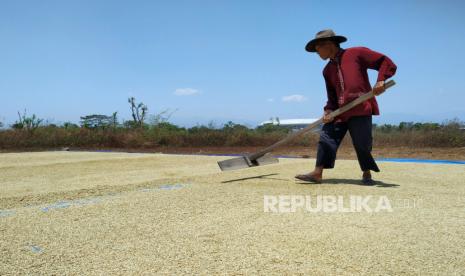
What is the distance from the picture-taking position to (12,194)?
11.4ft

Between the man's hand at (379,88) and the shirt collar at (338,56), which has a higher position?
the shirt collar at (338,56)

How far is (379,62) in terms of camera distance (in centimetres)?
354

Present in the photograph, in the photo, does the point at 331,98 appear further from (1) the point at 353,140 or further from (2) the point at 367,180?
(2) the point at 367,180

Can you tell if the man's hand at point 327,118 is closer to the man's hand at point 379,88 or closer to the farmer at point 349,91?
the farmer at point 349,91

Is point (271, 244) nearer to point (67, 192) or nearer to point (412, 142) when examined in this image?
point (67, 192)

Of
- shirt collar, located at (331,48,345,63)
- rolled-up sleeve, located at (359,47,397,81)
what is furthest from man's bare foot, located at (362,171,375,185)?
shirt collar, located at (331,48,345,63)

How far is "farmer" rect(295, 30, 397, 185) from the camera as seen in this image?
11.6 feet

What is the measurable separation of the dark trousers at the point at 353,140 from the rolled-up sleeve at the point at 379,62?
1.34 ft

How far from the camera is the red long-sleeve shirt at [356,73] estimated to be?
3531 mm

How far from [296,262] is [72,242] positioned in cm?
110

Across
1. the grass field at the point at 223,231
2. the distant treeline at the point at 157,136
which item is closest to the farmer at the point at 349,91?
the grass field at the point at 223,231

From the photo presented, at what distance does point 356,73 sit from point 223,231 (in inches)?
84.6

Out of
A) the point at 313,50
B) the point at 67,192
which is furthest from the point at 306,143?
the point at 67,192

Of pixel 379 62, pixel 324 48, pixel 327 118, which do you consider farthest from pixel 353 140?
pixel 324 48
